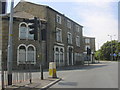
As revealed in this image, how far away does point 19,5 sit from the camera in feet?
132

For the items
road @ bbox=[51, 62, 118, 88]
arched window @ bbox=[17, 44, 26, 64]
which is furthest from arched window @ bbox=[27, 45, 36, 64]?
road @ bbox=[51, 62, 118, 88]

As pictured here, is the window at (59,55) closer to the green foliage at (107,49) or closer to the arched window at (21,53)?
the arched window at (21,53)

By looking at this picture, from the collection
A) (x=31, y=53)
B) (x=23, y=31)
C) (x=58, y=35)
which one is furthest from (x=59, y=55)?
(x=23, y=31)

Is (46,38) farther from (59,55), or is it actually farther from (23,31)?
(59,55)

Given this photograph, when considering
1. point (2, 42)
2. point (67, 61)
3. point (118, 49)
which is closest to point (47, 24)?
point (2, 42)

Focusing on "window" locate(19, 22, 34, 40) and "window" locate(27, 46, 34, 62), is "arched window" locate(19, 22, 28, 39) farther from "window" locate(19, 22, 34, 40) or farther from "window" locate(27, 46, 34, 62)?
"window" locate(27, 46, 34, 62)

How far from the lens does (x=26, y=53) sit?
32656 millimetres

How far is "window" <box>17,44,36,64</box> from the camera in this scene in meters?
32.1

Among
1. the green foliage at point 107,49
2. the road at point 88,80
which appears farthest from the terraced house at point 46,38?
the green foliage at point 107,49

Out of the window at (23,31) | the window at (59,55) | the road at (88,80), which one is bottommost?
the road at (88,80)

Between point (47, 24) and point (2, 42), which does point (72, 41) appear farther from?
point (2, 42)

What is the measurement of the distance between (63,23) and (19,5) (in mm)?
9916

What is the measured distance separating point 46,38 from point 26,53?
417cm

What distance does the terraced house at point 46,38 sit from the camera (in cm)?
3222
